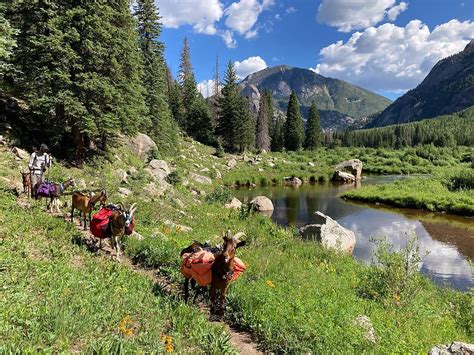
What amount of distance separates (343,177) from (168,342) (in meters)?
52.4

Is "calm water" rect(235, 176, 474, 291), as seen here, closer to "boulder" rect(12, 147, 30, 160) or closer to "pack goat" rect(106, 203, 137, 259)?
"pack goat" rect(106, 203, 137, 259)

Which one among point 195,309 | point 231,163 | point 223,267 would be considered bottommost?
point 195,309

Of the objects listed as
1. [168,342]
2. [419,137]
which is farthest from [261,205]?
[419,137]

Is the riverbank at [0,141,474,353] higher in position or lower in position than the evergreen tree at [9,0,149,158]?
lower

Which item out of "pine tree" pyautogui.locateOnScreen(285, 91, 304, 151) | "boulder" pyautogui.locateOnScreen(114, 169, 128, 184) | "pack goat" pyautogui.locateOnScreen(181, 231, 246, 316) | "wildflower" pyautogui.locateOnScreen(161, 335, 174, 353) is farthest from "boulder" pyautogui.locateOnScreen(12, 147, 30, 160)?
"pine tree" pyautogui.locateOnScreen(285, 91, 304, 151)

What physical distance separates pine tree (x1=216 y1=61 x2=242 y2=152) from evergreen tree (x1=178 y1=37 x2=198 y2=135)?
6648 millimetres

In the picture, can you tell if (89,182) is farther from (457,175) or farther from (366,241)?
(457,175)

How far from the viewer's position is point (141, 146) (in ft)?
105

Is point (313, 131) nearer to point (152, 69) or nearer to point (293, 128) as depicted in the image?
point (293, 128)

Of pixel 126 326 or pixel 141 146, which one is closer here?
pixel 126 326

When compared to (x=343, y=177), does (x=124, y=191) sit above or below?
above

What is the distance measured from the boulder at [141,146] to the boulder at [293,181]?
24445 mm

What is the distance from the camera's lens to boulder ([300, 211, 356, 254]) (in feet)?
57.5

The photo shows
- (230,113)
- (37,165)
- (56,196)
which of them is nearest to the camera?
Answer: (56,196)
